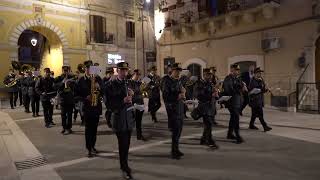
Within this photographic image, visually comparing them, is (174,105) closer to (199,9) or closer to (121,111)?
(121,111)

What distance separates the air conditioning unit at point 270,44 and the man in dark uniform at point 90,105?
10.8m

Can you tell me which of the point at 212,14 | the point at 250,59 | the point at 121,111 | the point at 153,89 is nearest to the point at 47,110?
the point at 153,89

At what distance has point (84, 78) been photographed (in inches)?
331

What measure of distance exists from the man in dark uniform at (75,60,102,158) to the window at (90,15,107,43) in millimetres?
22142

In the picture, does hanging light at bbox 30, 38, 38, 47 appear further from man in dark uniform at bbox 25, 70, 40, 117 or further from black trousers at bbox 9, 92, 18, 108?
man in dark uniform at bbox 25, 70, 40, 117

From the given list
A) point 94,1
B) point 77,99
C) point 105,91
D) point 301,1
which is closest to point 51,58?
point 94,1

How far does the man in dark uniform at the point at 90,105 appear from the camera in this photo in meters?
8.05

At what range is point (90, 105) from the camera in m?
8.05

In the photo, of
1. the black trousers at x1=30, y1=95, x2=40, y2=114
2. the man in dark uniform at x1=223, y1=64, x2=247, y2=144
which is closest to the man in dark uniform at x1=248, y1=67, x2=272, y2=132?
the man in dark uniform at x1=223, y1=64, x2=247, y2=144

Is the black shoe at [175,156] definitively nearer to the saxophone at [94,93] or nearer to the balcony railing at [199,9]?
the saxophone at [94,93]

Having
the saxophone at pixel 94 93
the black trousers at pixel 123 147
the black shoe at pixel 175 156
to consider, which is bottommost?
the black shoe at pixel 175 156

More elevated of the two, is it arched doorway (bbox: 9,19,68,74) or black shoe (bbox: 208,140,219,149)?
arched doorway (bbox: 9,19,68,74)

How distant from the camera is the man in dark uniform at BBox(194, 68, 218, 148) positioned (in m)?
8.66

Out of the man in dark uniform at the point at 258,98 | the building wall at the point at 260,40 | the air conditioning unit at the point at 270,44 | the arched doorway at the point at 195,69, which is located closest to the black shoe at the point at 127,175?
the man in dark uniform at the point at 258,98
